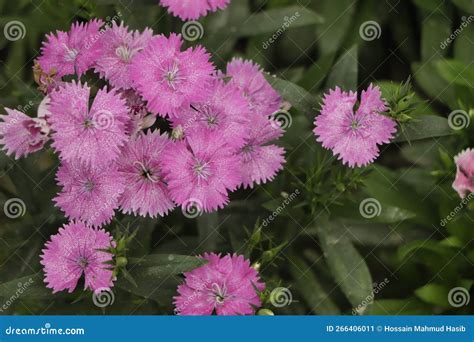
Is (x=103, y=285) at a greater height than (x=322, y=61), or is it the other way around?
(x=322, y=61)

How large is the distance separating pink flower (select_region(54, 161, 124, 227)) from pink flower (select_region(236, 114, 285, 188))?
40cm

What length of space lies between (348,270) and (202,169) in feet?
2.51

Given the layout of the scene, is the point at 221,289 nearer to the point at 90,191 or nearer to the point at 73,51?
the point at 90,191

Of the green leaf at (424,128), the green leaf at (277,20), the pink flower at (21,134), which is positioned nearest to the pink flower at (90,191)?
the pink flower at (21,134)

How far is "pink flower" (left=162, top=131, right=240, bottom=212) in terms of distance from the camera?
6.10 ft

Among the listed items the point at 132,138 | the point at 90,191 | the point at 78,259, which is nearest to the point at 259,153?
the point at 132,138

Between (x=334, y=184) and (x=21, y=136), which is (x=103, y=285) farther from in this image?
(x=334, y=184)

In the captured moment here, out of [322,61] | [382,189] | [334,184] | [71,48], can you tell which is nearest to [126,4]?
[71,48]

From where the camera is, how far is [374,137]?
1.98m

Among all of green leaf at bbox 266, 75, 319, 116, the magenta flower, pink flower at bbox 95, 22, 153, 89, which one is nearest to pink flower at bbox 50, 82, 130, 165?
pink flower at bbox 95, 22, 153, 89

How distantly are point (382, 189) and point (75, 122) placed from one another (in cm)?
123

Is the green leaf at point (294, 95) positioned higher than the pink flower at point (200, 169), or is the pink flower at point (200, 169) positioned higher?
the green leaf at point (294, 95)

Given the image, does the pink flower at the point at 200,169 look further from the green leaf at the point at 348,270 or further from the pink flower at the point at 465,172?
the pink flower at the point at 465,172

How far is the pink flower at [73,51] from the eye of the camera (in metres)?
1.97
